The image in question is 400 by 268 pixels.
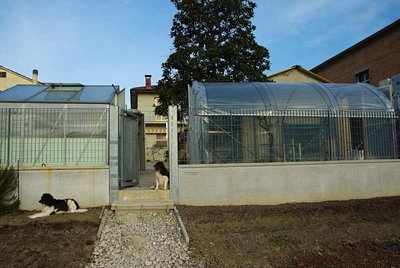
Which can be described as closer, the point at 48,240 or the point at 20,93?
the point at 48,240

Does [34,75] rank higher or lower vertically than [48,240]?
higher

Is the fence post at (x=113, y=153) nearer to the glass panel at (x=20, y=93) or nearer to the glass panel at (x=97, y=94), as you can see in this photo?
the glass panel at (x=97, y=94)

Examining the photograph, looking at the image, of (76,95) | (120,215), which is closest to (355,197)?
(120,215)

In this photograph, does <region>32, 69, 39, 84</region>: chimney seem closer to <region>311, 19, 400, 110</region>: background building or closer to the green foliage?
<region>311, 19, 400, 110</region>: background building

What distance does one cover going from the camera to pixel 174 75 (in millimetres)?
16547

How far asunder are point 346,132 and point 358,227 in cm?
430

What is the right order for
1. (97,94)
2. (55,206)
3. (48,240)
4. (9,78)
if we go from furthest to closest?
(9,78) → (97,94) → (55,206) → (48,240)

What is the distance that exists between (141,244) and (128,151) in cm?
477

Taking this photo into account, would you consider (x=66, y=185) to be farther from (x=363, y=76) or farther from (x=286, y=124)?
(x=363, y=76)

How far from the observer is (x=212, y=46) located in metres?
15.6

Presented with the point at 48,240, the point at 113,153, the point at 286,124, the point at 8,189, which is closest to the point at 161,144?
the point at 286,124

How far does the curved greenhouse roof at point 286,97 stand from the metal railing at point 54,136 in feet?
10.1

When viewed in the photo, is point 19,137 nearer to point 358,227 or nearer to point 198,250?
point 198,250

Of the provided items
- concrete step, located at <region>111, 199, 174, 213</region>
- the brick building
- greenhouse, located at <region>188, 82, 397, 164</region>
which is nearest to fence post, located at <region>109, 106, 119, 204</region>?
concrete step, located at <region>111, 199, 174, 213</region>
